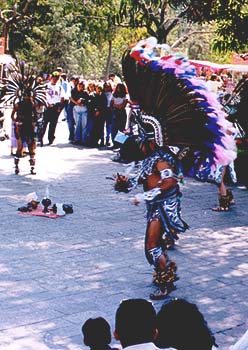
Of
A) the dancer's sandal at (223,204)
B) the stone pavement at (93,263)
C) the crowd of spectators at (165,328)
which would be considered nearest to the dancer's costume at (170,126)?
the stone pavement at (93,263)

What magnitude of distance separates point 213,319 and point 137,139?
203cm

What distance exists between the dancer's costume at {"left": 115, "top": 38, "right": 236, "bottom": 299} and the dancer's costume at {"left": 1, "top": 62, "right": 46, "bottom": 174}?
6.64 meters

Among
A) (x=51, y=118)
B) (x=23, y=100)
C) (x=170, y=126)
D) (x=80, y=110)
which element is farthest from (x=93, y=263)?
(x=80, y=110)

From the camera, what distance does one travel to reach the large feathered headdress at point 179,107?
726 centimetres

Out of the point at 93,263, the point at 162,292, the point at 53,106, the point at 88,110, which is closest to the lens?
the point at 162,292

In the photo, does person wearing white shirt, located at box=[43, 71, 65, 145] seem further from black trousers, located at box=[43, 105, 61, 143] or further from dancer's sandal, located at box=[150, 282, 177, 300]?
dancer's sandal, located at box=[150, 282, 177, 300]

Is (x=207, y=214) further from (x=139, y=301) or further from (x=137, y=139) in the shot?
(x=139, y=301)

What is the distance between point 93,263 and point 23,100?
243 inches

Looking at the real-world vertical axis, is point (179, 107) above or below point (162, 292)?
above

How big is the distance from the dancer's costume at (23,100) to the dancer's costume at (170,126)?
664cm

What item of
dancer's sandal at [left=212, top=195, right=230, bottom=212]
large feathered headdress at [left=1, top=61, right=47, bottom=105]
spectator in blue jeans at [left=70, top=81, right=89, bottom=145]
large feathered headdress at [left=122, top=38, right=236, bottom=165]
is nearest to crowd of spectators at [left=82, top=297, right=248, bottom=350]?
large feathered headdress at [left=122, top=38, right=236, bottom=165]

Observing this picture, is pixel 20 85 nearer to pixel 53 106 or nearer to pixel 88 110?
pixel 53 106

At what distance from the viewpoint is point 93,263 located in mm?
8398

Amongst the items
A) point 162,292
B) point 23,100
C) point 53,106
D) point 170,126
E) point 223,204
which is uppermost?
point 170,126
